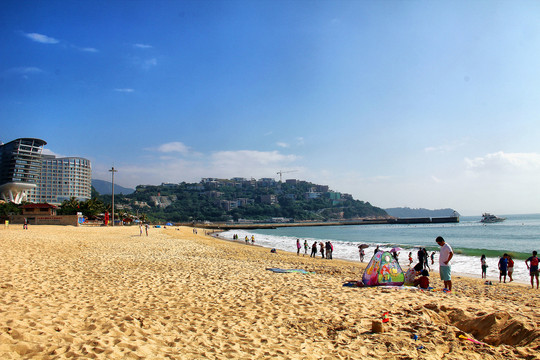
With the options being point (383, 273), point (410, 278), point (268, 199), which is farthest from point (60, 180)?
point (410, 278)

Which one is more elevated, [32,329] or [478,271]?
[32,329]

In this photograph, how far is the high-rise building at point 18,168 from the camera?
10050cm

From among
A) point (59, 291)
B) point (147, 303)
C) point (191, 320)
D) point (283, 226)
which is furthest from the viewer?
point (283, 226)

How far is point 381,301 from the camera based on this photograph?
23.1ft

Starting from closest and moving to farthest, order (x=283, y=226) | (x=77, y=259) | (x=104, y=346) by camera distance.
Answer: (x=104, y=346)
(x=77, y=259)
(x=283, y=226)

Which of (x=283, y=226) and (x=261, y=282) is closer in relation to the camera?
(x=261, y=282)

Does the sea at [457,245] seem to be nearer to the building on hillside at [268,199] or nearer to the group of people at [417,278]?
the group of people at [417,278]

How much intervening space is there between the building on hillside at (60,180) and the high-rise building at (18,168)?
49.5m

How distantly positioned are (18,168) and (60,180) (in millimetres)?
66463

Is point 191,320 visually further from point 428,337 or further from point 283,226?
Result: point 283,226

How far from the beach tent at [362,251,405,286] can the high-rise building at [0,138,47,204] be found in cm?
12276

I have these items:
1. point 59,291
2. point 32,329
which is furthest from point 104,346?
point 59,291

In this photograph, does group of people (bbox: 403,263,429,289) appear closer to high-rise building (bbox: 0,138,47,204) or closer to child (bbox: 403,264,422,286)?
child (bbox: 403,264,422,286)

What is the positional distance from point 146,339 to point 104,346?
588 mm
